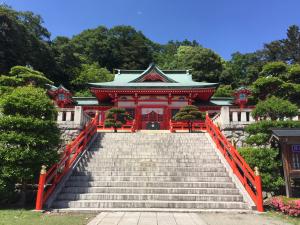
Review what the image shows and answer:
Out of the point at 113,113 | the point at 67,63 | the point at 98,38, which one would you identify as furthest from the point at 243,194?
the point at 98,38

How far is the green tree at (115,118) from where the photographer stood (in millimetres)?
16938

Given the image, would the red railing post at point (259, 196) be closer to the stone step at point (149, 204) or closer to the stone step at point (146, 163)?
the stone step at point (149, 204)

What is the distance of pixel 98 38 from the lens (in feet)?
206

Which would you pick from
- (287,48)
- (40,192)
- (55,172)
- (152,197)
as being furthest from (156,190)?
(287,48)

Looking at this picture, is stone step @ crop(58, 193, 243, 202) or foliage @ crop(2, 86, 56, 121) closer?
stone step @ crop(58, 193, 243, 202)

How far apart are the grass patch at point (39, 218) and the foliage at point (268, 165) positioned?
5.91 m

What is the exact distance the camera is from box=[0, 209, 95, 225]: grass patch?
21.1 feet

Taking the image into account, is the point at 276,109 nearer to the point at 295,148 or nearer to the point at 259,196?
the point at 295,148

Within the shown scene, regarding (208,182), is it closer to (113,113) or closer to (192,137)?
(192,137)

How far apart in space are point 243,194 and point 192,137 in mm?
5671

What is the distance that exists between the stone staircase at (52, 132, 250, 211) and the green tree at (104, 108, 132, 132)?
3963mm

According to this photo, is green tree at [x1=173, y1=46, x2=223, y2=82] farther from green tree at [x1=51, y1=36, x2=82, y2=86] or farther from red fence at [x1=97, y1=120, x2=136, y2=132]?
red fence at [x1=97, y1=120, x2=136, y2=132]

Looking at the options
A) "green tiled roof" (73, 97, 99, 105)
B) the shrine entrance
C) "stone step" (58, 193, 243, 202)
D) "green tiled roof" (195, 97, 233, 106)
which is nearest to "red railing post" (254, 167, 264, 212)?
"stone step" (58, 193, 243, 202)

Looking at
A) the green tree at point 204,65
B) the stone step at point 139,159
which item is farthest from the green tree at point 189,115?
the green tree at point 204,65
